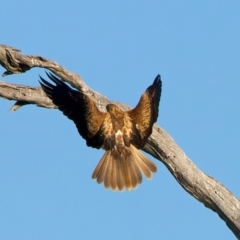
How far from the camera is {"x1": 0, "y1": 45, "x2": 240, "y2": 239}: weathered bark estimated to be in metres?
8.54

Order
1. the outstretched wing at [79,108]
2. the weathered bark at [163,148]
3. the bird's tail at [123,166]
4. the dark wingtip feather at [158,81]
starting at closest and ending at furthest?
the weathered bark at [163,148] < the outstretched wing at [79,108] < the bird's tail at [123,166] < the dark wingtip feather at [158,81]

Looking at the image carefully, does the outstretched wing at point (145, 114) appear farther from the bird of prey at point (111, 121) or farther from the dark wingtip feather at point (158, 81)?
the dark wingtip feather at point (158, 81)

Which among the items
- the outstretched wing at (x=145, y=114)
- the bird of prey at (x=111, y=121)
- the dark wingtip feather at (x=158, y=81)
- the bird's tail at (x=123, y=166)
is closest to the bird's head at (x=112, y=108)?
the bird of prey at (x=111, y=121)

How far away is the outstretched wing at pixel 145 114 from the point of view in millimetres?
8766

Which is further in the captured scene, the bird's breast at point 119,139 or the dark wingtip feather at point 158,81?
the dark wingtip feather at point 158,81

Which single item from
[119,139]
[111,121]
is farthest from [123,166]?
[111,121]

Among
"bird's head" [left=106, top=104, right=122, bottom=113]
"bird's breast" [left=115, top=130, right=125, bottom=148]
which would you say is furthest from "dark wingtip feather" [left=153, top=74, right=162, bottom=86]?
"bird's breast" [left=115, top=130, right=125, bottom=148]

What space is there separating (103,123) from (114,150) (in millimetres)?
384

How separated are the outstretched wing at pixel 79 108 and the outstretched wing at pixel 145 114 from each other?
13.1 inches

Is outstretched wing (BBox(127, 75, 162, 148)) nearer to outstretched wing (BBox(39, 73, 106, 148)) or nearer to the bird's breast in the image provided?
the bird's breast

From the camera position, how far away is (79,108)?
8.74 metres

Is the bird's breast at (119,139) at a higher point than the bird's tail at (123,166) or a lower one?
higher

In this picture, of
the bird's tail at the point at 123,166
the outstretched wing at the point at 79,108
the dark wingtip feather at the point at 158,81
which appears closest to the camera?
the outstretched wing at the point at 79,108

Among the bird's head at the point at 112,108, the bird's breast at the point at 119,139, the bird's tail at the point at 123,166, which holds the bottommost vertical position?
the bird's tail at the point at 123,166
